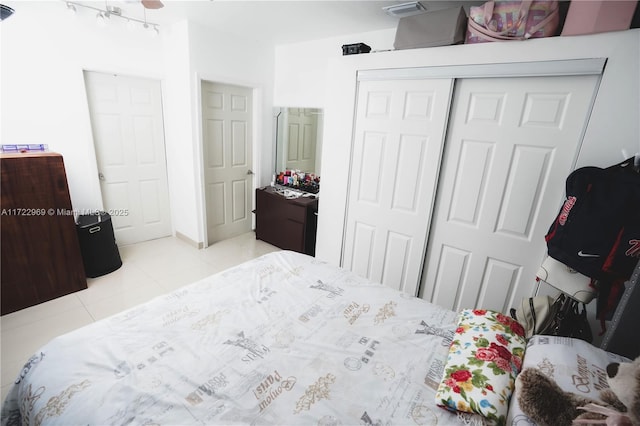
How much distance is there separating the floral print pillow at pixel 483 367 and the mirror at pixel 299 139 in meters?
2.66

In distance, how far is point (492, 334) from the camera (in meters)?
1.27

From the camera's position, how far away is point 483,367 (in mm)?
1107

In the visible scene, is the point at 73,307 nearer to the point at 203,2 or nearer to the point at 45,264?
the point at 45,264

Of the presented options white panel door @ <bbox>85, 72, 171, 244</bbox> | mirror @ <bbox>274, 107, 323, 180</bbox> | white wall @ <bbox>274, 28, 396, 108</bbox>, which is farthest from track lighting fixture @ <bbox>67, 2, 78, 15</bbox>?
mirror @ <bbox>274, 107, 323, 180</bbox>

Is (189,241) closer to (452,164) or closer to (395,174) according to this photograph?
(395,174)

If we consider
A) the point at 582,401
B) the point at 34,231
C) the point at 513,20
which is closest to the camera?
the point at 582,401

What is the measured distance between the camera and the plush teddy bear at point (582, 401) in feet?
2.50

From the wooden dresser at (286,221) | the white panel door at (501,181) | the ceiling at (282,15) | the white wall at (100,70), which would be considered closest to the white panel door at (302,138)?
the white wall at (100,70)

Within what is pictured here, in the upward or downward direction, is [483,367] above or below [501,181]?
Result: below

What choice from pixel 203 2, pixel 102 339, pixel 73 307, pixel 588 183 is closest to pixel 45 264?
pixel 73 307

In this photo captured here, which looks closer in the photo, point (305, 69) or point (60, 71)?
point (60, 71)

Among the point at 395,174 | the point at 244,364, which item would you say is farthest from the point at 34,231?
the point at 395,174

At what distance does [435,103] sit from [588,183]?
1.05 meters

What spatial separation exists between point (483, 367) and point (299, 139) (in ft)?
10.3
